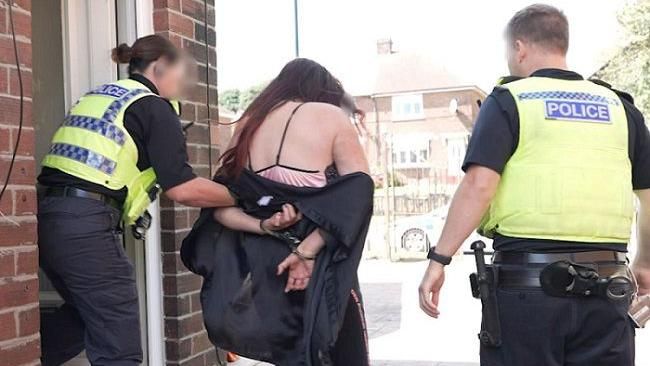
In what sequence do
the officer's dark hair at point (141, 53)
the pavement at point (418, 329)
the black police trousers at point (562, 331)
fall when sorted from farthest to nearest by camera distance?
1. the pavement at point (418, 329)
2. the officer's dark hair at point (141, 53)
3. the black police trousers at point (562, 331)

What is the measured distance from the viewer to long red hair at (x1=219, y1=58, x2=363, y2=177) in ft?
9.59

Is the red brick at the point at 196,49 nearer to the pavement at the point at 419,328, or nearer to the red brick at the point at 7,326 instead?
the red brick at the point at 7,326

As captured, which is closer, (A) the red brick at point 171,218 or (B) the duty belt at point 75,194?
(B) the duty belt at point 75,194

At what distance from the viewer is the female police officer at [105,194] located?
2848 mm

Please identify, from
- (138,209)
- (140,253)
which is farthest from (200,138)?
(138,209)

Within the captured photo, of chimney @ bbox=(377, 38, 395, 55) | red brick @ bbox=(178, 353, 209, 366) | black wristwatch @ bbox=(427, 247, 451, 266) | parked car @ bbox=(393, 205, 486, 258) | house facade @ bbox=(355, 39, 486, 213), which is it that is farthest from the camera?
chimney @ bbox=(377, 38, 395, 55)

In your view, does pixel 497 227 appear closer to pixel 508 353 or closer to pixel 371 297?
pixel 508 353

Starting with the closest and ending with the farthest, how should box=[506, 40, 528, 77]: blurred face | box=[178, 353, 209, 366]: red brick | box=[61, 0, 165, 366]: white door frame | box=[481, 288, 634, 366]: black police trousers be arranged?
box=[481, 288, 634, 366]: black police trousers, box=[506, 40, 528, 77]: blurred face, box=[61, 0, 165, 366]: white door frame, box=[178, 353, 209, 366]: red brick

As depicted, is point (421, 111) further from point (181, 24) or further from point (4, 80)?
point (4, 80)

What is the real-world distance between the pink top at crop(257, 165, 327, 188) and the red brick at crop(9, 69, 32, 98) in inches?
40.5

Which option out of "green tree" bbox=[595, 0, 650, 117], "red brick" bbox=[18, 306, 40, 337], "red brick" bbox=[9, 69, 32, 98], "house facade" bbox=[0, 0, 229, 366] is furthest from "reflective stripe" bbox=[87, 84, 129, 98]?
"green tree" bbox=[595, 0, 650, 117]

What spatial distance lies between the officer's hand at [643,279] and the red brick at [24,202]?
241 centimetres

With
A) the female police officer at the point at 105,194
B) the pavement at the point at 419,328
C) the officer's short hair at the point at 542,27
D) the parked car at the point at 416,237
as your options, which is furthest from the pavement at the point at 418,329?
the parked car at the point at 416,237

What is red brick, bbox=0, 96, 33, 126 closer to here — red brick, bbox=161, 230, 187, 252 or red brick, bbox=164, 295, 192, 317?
red brick, bbox=161, 230, 187, 252
